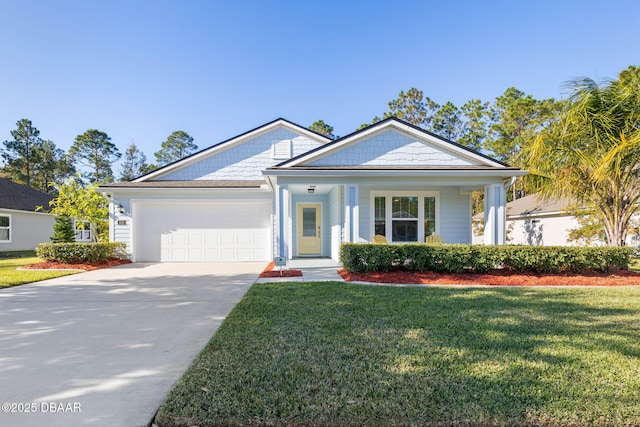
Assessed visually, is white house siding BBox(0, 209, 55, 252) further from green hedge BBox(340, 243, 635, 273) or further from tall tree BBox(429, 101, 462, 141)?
tall tree BBox(429, 101, 462, 141)

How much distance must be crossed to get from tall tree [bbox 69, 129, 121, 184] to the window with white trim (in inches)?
→ 817

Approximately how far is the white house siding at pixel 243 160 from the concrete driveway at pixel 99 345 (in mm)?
7906

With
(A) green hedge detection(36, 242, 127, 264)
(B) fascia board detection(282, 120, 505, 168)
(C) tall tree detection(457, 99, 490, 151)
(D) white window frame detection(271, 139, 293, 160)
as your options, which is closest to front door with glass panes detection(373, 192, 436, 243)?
(B) fascia board detection(282, 120, 505, 168)

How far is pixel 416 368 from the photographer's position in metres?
3.02

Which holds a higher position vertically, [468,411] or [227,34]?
[227,34]

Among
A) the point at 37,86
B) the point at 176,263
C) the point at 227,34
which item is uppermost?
the point at 227,34

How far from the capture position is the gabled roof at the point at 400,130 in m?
10.7

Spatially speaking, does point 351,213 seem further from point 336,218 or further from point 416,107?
point 416,107

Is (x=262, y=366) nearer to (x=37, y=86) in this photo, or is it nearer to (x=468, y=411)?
(x=468, y=411)

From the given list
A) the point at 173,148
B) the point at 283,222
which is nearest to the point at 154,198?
the point at 283,222

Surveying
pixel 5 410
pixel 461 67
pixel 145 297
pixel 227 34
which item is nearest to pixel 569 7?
pixel 461 67

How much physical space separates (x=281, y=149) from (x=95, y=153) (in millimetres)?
34889

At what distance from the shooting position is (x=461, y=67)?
658 inches

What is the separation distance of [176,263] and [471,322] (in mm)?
11135
